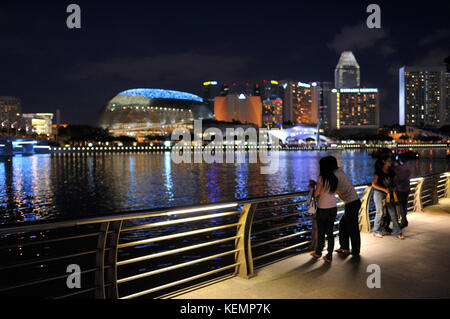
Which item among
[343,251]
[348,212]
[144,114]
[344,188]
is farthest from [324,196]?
[144,114]

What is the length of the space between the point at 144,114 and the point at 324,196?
178 m

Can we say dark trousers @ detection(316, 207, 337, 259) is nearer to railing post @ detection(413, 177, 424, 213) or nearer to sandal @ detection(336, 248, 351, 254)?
sandal @ detection(336, 248, 351, 254)

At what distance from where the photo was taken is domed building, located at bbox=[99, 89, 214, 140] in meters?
176

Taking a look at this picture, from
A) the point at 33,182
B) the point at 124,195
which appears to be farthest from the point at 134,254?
the point at 33,182

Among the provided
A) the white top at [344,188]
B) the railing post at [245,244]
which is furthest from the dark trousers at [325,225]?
the railing post at [245,244]

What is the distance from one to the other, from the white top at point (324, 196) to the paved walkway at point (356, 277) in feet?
3.21

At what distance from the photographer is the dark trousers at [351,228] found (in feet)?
22.4

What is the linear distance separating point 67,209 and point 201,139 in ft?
522

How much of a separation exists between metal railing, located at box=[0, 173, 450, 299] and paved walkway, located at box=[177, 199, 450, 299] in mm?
297

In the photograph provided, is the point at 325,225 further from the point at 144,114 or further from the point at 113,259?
the point at 144,114

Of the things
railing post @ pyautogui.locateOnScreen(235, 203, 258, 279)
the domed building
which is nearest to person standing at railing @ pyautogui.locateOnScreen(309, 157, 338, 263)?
railing post @ pyautogui.locateOnScreen(235, 203, 258, 279)

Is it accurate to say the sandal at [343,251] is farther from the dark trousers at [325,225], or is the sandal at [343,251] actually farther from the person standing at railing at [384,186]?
the person standing at railing at [384,186]

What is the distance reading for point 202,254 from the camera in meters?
11.3
